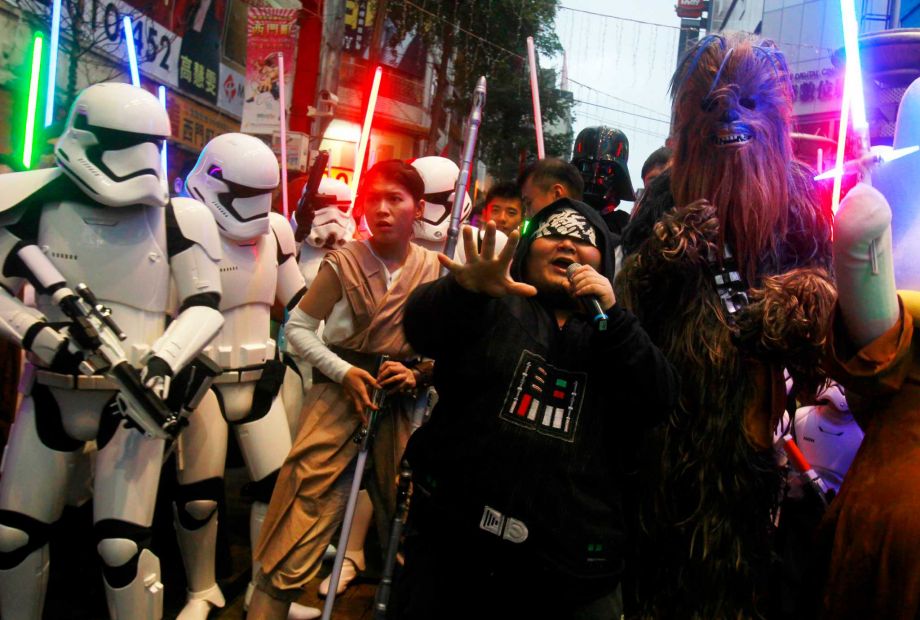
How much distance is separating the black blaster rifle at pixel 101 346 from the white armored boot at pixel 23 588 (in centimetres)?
64

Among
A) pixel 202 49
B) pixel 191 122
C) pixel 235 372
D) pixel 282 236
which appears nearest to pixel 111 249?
pixel 235 372

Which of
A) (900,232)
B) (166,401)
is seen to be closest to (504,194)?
(166,401)

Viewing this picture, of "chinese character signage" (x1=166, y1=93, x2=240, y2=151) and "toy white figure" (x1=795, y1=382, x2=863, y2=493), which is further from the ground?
"chinese character signage" (x1=166, y1=93, x2=240, y2=151)

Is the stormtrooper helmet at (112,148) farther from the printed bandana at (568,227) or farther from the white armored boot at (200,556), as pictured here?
the printed bandana at (568,227)

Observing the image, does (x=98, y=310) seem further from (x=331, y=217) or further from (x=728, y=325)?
(x=331, y=217)

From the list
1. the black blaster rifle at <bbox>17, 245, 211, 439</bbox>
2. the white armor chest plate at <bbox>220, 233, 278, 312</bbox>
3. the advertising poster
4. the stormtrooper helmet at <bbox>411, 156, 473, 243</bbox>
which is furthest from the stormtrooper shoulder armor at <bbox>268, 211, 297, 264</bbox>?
the advertising poster

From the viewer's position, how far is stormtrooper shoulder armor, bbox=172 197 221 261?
324 centimetres

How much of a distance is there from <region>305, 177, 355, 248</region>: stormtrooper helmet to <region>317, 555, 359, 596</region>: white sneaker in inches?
75.3

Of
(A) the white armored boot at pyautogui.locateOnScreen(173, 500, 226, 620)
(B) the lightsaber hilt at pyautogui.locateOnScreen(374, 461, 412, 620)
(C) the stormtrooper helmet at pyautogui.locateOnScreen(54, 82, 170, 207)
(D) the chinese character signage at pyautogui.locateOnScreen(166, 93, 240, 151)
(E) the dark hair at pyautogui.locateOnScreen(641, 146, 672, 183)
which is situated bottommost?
(A) the white armored boot at pyautogui.locateOnScreen(173, 500, 226, 620)

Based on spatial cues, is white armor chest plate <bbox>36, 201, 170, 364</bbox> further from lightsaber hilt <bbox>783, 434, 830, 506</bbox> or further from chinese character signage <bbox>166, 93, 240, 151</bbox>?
chinese character signage <bbox>166, 93, 240, 151</bbox>

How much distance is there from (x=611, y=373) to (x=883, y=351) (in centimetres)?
61

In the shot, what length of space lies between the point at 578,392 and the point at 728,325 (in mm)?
514

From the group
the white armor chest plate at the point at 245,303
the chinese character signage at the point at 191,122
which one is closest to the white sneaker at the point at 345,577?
the white armor chest plate at the point at 245,303

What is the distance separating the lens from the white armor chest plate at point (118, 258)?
2.97m
